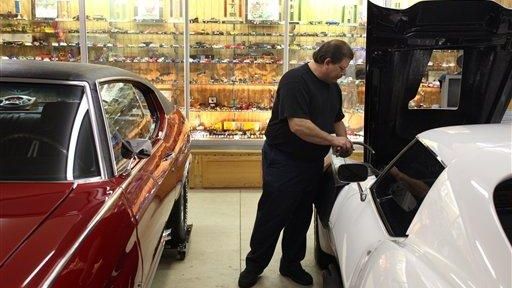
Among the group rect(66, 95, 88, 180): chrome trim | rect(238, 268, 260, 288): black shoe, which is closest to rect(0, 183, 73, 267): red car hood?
rect(66, 95, 88, 180): chrome trim

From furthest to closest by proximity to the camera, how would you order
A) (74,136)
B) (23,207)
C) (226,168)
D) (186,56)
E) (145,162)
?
1. (186,56)
2. (226,168)
3. (145,162)
4. (74,136)
5. (23,207)

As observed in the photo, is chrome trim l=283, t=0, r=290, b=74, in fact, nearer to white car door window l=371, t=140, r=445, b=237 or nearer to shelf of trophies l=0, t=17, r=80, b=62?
shelf of trophies l=0, t=17, r=80, b=62

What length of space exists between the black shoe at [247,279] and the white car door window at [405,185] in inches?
54.3

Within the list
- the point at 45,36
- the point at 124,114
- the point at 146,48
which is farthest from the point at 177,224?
the point at 45,36

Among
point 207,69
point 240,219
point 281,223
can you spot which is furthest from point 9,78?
point 207,69

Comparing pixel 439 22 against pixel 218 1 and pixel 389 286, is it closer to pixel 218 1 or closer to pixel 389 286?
pixel 389 286

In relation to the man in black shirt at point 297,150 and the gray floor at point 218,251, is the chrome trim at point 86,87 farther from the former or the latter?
the gray floor at point 218,251

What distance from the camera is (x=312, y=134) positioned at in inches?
119

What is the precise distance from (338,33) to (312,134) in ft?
12.2

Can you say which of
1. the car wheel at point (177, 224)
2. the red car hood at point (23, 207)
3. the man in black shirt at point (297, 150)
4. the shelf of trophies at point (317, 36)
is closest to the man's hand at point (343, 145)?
the man in black shirt at point (297, 150)

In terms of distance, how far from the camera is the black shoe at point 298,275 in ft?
11.5

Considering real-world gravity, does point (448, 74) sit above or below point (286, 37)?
below

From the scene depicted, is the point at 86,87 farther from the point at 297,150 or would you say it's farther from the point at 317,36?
the point at 317,36

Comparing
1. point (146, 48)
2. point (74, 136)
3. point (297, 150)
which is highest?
point (146, 48)
